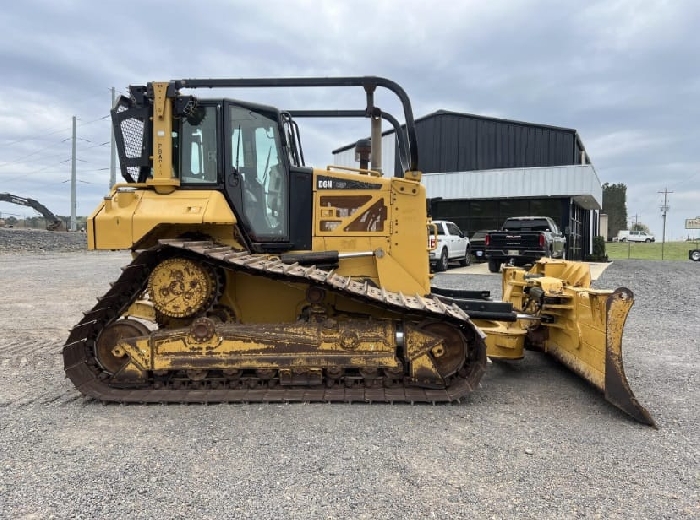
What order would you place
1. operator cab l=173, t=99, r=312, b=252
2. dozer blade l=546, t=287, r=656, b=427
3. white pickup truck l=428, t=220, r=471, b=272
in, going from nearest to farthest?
1. dozer blade l=546, t=287, r=656, b=427
2. operator cab l=173, t=99, r=312, b=252
3. white pickup truck l=428, t=220, r=471, b=272

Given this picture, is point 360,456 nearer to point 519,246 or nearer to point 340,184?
point 340,184

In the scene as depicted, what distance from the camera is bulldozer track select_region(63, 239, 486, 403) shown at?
14.1ft

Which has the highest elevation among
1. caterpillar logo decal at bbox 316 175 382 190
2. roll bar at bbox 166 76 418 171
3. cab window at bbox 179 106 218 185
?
roll bar at bbox 166 76 418 171

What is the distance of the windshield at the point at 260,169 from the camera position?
495 cm

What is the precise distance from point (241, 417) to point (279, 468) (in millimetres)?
954

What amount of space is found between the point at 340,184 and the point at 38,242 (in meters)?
30.3

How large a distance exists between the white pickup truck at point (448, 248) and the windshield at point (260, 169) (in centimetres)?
1262

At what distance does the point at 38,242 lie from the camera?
95.9 feet

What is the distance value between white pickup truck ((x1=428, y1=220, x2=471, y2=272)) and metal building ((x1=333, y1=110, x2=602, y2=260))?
4.27 metres

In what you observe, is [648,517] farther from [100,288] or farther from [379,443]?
[100,288]

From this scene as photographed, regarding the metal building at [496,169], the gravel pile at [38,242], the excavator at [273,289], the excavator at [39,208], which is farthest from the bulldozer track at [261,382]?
the excavator at [39,208]

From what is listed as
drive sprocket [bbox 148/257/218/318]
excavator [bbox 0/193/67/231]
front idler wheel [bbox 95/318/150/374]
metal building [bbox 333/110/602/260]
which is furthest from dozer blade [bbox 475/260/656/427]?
excavator [bbox 0/193/67/231]

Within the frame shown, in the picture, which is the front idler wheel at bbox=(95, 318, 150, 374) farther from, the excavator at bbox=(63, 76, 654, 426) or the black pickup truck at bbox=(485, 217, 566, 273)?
the black pickup truck at bbox=(485, 217, 566, 273)

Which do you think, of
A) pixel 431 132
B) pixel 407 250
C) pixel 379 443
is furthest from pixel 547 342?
pixel 431 132
